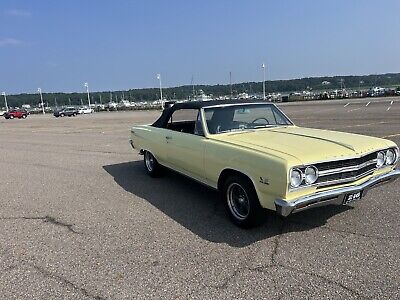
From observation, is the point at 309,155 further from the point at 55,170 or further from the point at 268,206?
the point at 55,170

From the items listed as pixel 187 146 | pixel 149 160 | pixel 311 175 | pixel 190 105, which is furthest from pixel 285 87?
pixel 311 175

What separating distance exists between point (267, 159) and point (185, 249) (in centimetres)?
133

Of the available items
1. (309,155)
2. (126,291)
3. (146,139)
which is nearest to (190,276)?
(126,291)

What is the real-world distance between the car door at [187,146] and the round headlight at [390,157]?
7.68 ft

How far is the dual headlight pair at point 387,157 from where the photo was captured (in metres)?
4.09

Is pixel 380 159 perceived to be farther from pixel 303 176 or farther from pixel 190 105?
pixel 190 105

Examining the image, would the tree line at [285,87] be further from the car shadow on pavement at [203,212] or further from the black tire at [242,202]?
the black tire at [242,202]

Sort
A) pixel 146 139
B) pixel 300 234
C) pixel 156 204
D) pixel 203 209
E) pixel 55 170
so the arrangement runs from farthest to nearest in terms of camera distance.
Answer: pixel 55 170 → pixel 146 139 → pixel 156 204 → pixel 203 209 → pixel 300 234

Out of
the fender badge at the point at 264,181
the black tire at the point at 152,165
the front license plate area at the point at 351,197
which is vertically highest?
the fender badge at the point at 264,181

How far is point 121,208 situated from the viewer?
5.12 meters

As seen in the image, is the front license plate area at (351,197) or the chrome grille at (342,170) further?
the front license plate area at (351,197)

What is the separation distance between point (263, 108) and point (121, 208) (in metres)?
2.77

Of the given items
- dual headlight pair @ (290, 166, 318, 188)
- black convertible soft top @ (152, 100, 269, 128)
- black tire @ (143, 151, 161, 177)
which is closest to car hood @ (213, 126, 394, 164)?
dual headlight pair @ (290, 166, 318, 188)

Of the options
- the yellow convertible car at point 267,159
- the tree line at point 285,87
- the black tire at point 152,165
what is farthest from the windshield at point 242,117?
the tree line at point 285,87
